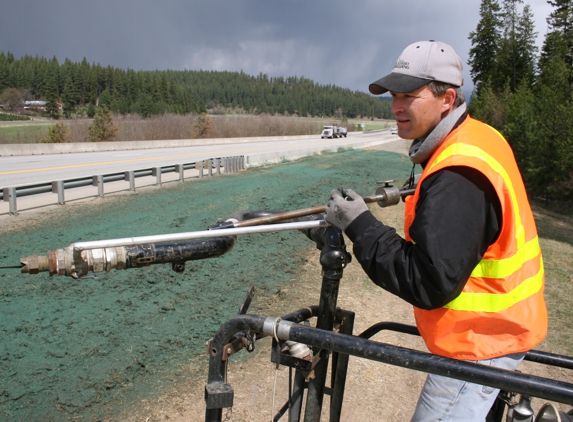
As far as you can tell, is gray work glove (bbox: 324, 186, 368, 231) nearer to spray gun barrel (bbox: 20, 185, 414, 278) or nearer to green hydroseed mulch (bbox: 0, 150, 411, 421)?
spray gun barrel (bbox: 20, 185, 414, 278)

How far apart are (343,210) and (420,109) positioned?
615 mm

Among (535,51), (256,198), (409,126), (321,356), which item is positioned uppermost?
(535,51)

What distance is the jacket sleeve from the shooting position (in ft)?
5.69

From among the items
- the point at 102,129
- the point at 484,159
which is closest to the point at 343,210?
the point at 484,159

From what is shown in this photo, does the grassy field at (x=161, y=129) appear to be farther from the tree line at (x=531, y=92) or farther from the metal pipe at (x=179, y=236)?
the metal pipe at (x=179, y=236)

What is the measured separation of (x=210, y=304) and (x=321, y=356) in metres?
4.06

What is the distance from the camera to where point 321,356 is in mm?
2123

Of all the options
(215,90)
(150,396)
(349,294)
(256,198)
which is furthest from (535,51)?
(215,90)

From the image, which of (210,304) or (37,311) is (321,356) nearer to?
(210,304)

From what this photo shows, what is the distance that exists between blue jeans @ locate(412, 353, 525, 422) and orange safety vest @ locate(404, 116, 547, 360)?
12cm

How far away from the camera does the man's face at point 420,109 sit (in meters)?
2.14

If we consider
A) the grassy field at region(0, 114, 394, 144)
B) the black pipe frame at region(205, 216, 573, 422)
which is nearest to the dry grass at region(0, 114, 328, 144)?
the grassy field at region(0, 114, 394, 144)

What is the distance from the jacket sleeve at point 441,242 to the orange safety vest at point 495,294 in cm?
10

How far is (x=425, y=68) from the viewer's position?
208 centimetres
